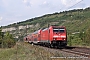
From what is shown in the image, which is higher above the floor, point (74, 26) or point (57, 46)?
point (74, 26)

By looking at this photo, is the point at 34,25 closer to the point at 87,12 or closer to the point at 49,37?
the point at 87,12

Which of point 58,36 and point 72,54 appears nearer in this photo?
point 72,54

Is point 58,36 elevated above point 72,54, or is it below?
above

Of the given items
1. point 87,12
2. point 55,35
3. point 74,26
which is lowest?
point 55,35

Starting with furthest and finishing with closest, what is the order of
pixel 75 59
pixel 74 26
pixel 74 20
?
pixel 74 20 → pixel 74 26 → pixel 75 59

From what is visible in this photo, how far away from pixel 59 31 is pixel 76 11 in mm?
158519

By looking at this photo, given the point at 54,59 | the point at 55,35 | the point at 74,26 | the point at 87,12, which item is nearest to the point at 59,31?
the point at 55,35

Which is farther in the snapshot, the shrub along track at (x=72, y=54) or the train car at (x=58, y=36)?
the train car at (x=58, y=36)

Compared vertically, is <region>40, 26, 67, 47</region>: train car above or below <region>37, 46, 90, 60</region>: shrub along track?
above

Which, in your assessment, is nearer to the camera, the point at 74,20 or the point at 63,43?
the point at 63,43

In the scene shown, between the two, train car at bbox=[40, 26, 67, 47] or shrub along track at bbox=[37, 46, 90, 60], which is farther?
train car at bbox=[40, 26, 67, 47]

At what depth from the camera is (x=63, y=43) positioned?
3688 centimetres

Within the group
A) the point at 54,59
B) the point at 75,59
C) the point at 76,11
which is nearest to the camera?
the point at 75,59

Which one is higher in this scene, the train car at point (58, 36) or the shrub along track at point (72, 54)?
the train car at point (58, 36)
